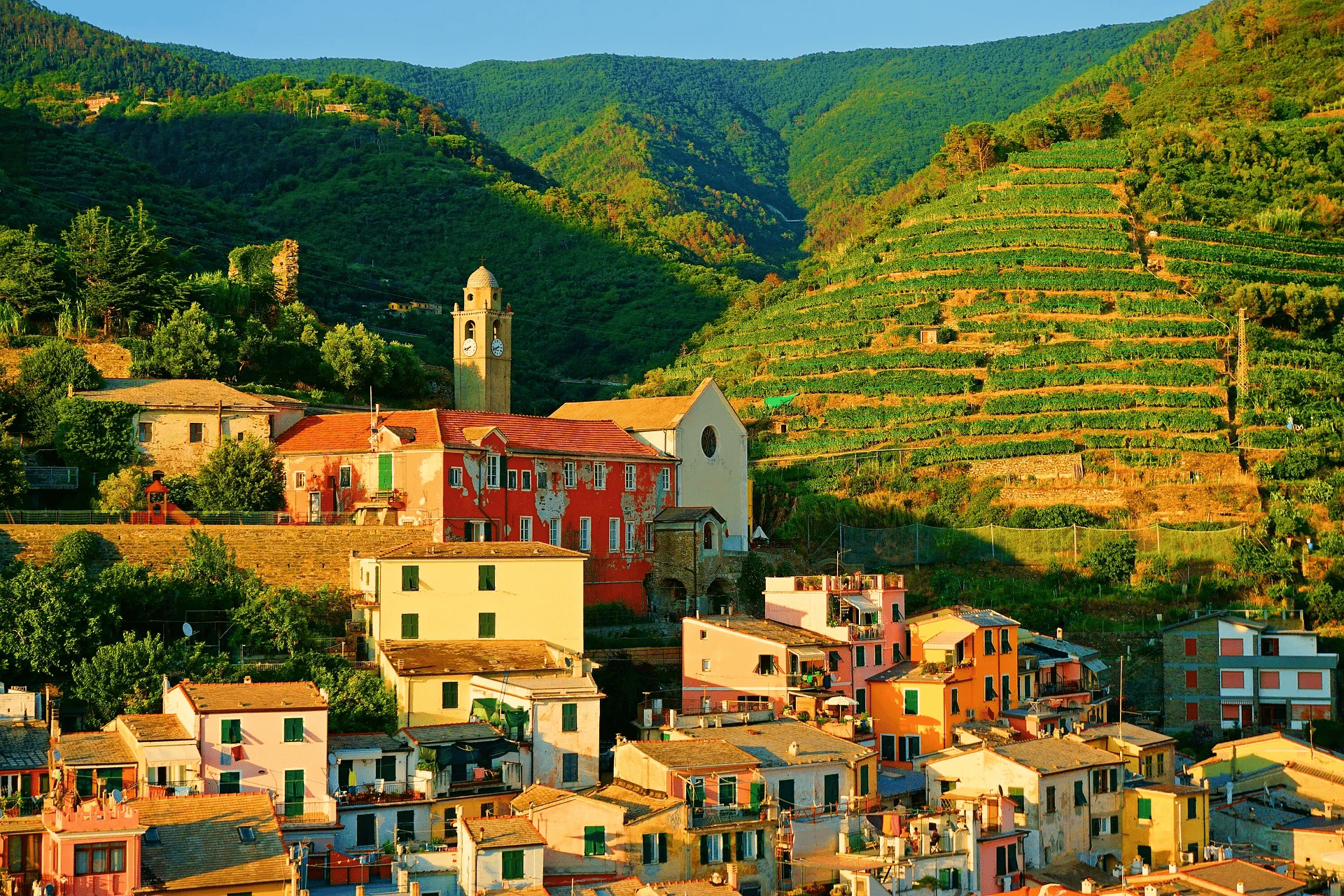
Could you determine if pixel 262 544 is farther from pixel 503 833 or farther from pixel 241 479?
pixel 503 833

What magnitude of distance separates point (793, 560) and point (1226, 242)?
3580 cm

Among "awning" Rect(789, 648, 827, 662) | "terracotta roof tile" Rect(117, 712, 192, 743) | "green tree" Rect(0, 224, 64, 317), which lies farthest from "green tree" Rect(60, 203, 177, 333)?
"awning" Rect(789, 648, 827, 662)

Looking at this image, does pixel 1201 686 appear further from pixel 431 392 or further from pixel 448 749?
pixel 431 392

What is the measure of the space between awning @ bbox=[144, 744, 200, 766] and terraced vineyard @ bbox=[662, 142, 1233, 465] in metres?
40.7

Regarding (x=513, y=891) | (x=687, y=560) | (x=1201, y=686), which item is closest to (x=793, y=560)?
(x=687, y=560)

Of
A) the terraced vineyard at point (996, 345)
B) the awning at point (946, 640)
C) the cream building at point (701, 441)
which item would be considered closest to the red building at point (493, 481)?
the cream building at point (701, 441)

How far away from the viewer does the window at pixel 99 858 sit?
30766mm

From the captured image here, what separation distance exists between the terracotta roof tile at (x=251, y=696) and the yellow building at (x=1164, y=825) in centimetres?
1973

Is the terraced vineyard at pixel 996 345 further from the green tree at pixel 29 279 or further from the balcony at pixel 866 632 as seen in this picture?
the green tree at pixel 29 279

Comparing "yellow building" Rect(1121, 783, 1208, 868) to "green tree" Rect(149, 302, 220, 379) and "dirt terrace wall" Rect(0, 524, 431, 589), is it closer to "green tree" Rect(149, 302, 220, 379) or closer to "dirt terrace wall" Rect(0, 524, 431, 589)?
"dirt terrace wall" Rect(0, 524, 431, 589)

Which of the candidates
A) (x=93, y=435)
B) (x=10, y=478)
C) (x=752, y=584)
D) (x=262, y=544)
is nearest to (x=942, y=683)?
(x=752, y=584)

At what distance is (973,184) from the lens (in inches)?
3797

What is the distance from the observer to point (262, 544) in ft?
155

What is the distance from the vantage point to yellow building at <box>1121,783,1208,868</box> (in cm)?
4294
